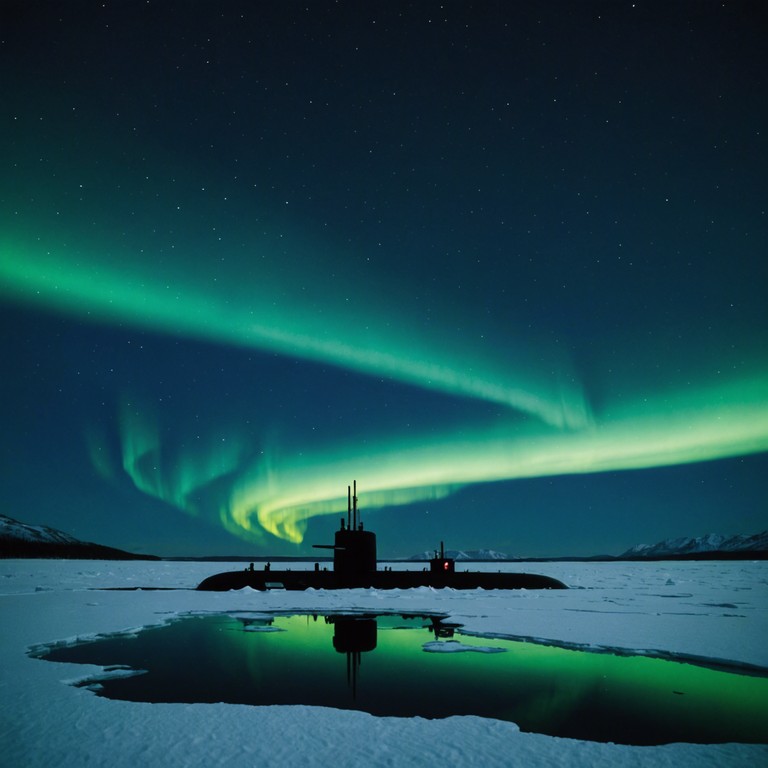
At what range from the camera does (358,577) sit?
1431 inches

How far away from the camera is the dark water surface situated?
9.28 m

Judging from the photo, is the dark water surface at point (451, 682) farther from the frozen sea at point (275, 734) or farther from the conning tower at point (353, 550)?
the conning tower at point (353, 550)

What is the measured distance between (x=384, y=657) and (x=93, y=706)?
261 inches

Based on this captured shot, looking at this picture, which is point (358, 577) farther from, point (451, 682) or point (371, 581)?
point (451, 682)

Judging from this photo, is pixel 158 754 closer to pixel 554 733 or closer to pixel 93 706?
pixel 93 706

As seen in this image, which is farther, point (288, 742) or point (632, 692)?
point (632, 692)

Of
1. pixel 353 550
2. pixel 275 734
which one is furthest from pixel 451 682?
pixel 353 550

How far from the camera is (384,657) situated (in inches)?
575

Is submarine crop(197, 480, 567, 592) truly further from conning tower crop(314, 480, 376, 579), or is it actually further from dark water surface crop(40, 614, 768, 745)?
dark water surface crop(40, 614, 768, 745)

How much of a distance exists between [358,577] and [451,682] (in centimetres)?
2536

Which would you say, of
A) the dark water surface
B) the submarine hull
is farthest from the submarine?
the dark water surface

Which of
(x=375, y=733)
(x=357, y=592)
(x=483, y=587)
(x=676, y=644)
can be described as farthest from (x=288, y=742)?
(x=483, y=587)

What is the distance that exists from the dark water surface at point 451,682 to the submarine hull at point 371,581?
19.1 m

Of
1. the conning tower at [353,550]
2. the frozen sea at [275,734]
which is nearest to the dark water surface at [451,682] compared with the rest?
the frozen sea at [275,734]
